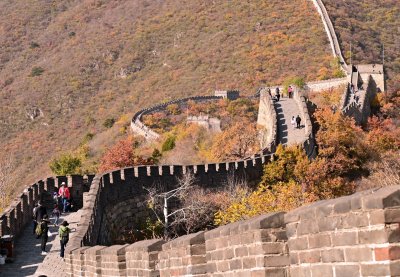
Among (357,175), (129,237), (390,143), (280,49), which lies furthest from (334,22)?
(129,237)

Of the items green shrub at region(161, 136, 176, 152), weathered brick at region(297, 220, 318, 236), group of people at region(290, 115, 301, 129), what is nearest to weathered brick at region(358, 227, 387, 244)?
weathered brick at region(297, 220, 318, 236)

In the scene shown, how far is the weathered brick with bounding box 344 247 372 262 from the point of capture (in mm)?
4867

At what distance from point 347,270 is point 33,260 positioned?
15882mm

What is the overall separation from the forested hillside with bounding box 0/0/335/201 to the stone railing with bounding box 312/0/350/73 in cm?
70

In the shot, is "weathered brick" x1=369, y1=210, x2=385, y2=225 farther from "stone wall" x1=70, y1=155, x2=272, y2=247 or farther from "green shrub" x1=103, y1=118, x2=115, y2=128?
"green shrub" x1=103, y1=118, x2=115, y2=128

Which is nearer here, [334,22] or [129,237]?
[129,237]

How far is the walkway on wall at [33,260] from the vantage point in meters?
18.9

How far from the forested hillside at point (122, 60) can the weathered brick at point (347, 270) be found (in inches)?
2471

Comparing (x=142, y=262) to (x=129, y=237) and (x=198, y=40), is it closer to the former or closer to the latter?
(x=129, y=237)

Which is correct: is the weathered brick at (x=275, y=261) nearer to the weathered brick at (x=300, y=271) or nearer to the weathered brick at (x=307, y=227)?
the weathered brick at (x=300, y=271)

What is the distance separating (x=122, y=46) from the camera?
116 m

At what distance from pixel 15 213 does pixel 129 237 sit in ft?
22.0

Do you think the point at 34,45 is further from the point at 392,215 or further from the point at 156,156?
the point at 392,215

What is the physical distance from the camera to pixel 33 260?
20.3 m
